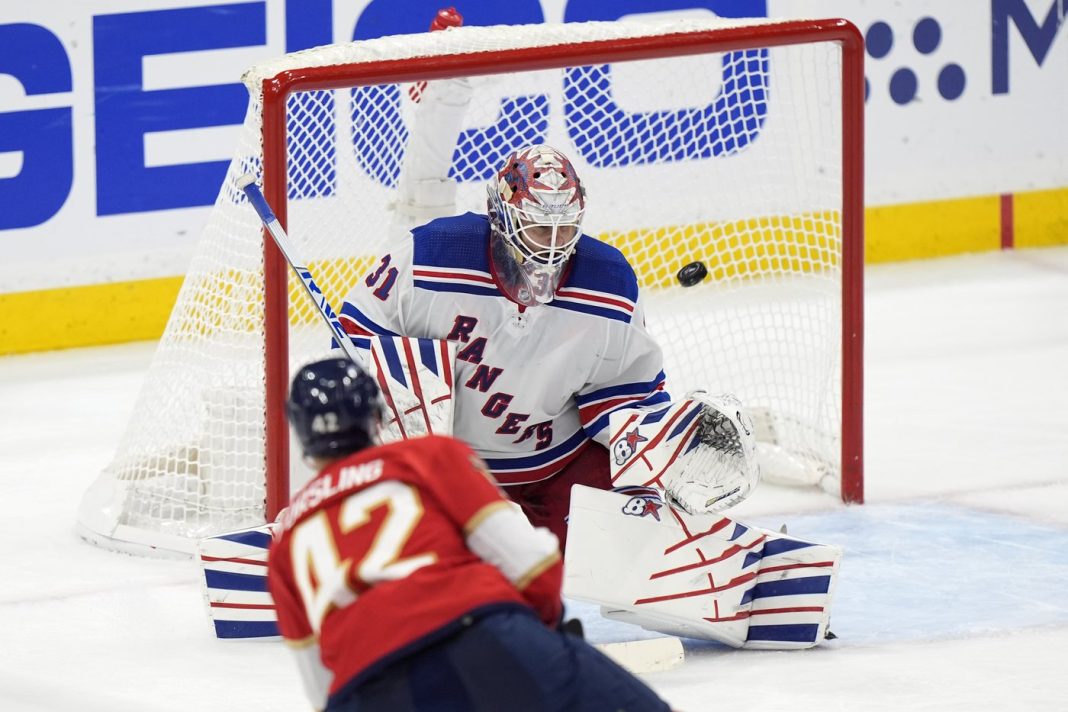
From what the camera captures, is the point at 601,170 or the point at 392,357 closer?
the point at 392,357

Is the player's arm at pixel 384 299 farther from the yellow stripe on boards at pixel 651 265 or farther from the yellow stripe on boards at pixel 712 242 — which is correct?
the yellow stripe on boards at pixel 712 242

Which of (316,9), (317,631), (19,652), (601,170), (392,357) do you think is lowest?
(19,652)

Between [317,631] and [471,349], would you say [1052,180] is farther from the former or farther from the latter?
[317,631]

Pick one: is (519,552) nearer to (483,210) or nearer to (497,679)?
(497,679)

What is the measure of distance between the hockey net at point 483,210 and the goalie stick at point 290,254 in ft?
0.68

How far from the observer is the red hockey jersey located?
86.6 inches

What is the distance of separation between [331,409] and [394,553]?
0.19m

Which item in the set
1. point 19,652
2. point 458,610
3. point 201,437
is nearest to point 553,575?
point 458,610

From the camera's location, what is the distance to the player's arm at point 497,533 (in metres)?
2.26

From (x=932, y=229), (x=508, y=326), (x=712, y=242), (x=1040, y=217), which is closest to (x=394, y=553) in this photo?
(x=508, y=326)

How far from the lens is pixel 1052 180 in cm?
714

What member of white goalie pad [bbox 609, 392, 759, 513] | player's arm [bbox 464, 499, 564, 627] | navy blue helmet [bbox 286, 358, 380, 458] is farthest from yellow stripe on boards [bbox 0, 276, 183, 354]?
player's arm [bbox 464, 499, 564, 627]

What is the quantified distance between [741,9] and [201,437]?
307 cm

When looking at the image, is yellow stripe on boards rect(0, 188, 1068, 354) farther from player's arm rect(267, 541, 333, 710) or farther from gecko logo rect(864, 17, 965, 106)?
player's arm rect(267, 541, 333, 710)
